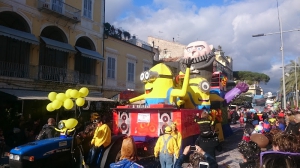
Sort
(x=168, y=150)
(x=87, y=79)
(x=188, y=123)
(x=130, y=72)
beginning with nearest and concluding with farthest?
(x=168, y=150)
(x=188, y=123)
(x=87, y=79)
(x=130, y=72)

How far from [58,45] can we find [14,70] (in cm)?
265

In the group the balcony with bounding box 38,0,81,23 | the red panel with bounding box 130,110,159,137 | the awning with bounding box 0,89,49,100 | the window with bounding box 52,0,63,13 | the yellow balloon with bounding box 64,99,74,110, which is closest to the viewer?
the yellow balloon with bounding box 64,99,74,110

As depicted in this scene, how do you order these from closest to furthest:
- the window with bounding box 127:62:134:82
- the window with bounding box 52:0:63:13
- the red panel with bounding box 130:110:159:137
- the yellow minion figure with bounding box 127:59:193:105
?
the red panel with bounding box 130:110:159:137
the yellow minion figure with bounding box 127:59:193:105
the window with bounding box 52:0:63:13
the window with bounding box 127:62:134:82

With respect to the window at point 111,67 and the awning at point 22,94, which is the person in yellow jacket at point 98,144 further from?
the window at point 111,67

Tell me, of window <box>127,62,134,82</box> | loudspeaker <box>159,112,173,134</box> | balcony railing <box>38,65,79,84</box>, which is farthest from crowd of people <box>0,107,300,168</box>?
window <box>127,62,134,82</box>

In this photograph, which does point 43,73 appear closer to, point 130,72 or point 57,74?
point 57,74

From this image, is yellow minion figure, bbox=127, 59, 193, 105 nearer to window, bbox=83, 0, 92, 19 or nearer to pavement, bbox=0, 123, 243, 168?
pavement, bbox=0, 123, 243, 168

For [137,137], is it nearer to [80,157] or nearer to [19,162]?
[80,157]

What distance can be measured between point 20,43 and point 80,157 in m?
10.8

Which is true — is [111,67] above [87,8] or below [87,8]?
below

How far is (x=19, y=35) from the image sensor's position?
13.0m

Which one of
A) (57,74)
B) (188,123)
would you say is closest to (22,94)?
(57,74)

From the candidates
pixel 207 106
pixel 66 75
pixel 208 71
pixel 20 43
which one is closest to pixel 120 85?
pixel 66 75

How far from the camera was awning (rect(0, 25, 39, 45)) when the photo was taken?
1244 cm
